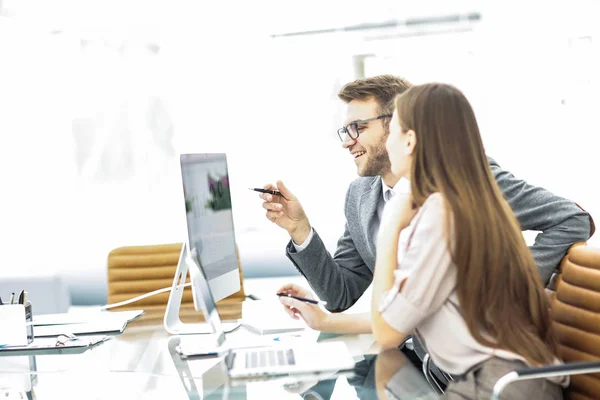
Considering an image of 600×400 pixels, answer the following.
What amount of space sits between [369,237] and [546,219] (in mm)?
598

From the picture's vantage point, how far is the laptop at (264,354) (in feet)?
5.37

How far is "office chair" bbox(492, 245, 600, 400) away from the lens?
174cm

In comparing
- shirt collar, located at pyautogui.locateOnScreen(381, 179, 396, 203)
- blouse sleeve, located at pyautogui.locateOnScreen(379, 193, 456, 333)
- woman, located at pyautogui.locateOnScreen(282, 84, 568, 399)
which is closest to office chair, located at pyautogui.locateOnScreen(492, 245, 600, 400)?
woman, located at pyautogui.locateOnScreen(282, 84, 568, 399)

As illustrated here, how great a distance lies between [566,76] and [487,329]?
3376 mm

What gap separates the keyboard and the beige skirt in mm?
402

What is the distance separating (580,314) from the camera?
70.9 inches

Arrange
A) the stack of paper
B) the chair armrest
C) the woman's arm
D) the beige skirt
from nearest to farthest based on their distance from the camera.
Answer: the chair armrest → the beige skirt → the woman's arm → the stack of paper

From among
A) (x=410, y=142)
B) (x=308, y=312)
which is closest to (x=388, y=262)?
(x=410, y=142)

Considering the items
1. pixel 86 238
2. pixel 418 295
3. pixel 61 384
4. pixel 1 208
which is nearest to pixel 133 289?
pixel 61 384

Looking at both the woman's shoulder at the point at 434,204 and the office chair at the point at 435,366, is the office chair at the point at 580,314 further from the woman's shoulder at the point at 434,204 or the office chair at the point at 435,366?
the woman's shoulder at the point at 434,204

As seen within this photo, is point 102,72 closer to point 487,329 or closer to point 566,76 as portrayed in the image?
point 566,76

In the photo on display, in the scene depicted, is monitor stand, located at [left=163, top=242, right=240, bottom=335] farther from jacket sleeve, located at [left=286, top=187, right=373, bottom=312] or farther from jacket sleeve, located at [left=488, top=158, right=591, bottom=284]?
jacket sleeve, located at [left=488, top=158, right=591, bottom=284]

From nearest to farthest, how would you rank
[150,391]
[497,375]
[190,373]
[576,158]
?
[497,375]
[150,391]
[190,373]
[576,158]

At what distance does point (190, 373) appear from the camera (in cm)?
169
